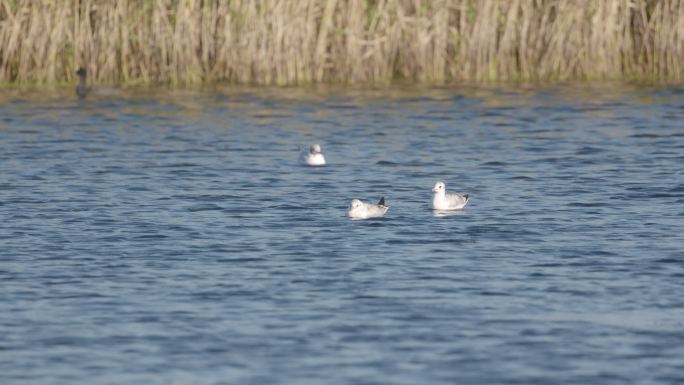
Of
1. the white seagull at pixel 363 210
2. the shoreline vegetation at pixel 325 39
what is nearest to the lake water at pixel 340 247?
the white seagull at pixel 363 210

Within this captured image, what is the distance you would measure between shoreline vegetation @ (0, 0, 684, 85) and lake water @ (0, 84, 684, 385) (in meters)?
1.24

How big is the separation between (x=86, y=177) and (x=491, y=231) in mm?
6979

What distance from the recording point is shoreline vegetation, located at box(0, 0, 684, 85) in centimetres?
2798

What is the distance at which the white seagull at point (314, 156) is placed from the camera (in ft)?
69.2

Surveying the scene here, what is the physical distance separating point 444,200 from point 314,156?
454 centimetres

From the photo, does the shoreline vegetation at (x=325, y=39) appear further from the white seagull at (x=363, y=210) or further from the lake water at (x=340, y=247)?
the white seagull at (x=363, y=210)

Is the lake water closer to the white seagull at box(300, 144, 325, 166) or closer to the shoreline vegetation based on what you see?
the white seagull at box(300, 144, 325, 166)

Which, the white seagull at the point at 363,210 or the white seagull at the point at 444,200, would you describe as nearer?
the white seagull at the point at 363,210

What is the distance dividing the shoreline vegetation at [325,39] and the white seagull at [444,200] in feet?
37.7

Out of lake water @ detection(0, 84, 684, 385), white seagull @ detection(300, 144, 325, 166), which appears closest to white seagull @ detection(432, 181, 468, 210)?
lake water @ detection(0, 84, 684, 385)

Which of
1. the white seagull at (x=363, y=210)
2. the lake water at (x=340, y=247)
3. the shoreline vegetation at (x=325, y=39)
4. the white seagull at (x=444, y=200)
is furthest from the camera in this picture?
the shoreline vegetation at (x=325, y=39)

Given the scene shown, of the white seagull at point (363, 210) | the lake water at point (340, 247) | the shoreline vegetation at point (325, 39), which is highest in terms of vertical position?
the shoreline vegetation at point (325, 39)

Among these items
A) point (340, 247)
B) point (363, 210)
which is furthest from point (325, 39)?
point (340, 247)

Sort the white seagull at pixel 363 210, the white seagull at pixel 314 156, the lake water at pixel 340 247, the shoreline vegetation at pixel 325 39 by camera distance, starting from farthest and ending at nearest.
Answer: the shoreline vegetation at pixel 325 39
the white seagull at pixel 314 156
the white seagull at pixel 363 210
the lake water at pixel 340 247
